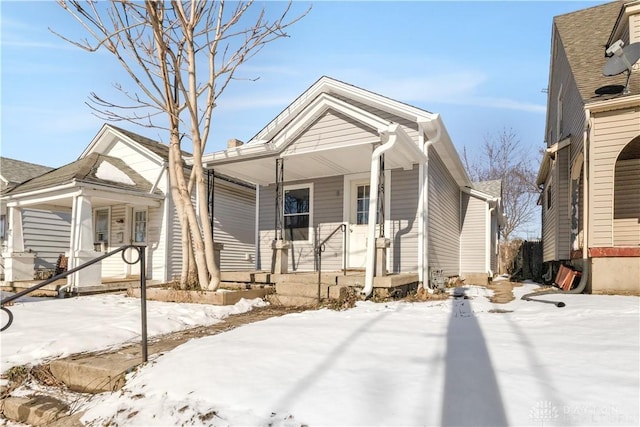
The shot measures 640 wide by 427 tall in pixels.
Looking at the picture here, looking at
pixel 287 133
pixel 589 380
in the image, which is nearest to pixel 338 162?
pixel 287 133

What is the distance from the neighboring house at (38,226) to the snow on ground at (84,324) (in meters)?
7.47

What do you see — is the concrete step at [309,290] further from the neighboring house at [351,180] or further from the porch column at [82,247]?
the porch column at [82,247]

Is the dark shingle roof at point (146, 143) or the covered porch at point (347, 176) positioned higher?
the dark shingle roof at point (146, 143)

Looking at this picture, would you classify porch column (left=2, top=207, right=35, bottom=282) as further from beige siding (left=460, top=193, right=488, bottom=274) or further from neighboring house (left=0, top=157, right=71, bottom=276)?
beige siding (left=460, top=193, right=488, bottom=274)

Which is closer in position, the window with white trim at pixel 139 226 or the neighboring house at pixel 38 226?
the window with white trim at pixel 139 226

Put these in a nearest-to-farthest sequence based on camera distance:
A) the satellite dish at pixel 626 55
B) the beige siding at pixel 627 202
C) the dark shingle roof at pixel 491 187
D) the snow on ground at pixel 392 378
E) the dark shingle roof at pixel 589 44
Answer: the snow on ground at pixel 392 378 → the satellite dish at pixel 626 55 → the dark shingle roof at pixel 589 44 → the beige siding at pixel 627 202 → the dark shingle roof at pixel 491 187

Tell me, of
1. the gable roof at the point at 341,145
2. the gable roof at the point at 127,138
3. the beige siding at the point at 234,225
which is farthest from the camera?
the beige siding at the point at 234,225

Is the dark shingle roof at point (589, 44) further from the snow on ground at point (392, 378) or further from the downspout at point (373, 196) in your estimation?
the snow on ground at point (392, 378)

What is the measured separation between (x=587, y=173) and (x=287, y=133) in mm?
5940

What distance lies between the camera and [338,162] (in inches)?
302

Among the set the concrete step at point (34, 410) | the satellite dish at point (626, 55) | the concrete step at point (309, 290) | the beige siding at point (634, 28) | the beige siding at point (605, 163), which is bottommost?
the concrete step at point (34, 410)

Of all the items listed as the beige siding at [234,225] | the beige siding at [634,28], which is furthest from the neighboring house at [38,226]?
the beige siding at [634,28]

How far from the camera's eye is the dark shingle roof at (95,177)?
30.6ft

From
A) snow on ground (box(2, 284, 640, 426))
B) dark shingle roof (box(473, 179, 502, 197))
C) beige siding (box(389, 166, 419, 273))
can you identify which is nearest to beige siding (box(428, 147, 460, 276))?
beige siding (box(389, 166, 419, 273))
